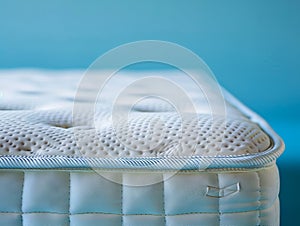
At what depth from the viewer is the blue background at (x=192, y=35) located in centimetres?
215

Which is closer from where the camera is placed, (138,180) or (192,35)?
(138,180)

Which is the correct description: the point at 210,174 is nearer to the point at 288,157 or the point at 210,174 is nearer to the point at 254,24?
the point at 288,157

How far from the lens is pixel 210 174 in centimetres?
79

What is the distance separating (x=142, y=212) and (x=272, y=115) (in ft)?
4.75

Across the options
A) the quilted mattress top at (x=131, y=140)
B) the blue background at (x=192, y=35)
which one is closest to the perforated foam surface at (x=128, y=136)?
the quilted mattress top at (x=131, y=140)

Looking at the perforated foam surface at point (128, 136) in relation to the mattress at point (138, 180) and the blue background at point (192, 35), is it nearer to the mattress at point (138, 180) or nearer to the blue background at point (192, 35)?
the mattress at point (138, 180)

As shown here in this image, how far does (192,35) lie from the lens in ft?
7.20

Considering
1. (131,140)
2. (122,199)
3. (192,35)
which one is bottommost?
(122,199)

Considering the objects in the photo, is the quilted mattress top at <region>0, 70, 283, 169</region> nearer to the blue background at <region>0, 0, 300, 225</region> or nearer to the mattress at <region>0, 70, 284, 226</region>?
the mattress at <region>0, 70, 284, 226</region>

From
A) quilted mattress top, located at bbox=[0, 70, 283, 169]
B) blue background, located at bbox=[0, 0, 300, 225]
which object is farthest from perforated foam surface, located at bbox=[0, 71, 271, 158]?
blue background, located at bbox=[0, 0, 300, 225]

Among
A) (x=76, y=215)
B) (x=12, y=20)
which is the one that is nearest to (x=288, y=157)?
(x=76, y=215)

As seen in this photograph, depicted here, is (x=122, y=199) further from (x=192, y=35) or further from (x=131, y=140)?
(x=192, y=35)

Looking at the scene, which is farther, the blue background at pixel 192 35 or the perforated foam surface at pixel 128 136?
the blue background at pixel 192 35

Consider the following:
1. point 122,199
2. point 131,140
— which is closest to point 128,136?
point 131,140
